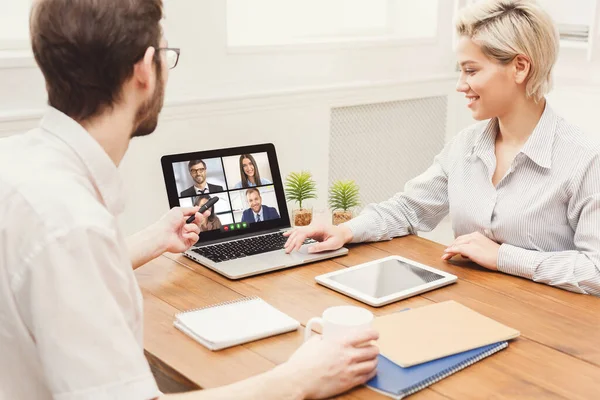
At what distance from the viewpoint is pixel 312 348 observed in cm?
118

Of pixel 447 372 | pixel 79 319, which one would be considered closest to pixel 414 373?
pixel 447 372

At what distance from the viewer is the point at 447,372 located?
121 centimetres

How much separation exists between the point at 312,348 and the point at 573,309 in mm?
635

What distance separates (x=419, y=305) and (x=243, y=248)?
1.59 ft

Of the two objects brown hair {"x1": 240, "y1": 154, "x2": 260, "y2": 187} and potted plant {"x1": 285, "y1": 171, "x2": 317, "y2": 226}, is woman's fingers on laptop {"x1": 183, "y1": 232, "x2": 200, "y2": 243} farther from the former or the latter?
potted plant {"x1": 285, "y1": 171, "x2": 317, "y2": 226}

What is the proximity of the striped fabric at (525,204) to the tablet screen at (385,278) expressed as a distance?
0.18m

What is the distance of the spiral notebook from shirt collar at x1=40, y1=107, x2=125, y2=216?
34 centimetres

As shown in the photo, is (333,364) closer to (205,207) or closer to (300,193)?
(205,207)

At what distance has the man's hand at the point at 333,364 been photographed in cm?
113

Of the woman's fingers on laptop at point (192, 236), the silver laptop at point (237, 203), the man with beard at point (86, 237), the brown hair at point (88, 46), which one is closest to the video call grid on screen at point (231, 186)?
the silver laptop at point (237, 203)

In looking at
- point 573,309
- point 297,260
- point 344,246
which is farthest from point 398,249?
point 573,309

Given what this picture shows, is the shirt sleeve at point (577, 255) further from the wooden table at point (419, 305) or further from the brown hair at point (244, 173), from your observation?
the brown hair at point (244, 173)

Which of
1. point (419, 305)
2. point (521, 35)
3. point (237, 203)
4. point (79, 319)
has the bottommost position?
point (419, 305)

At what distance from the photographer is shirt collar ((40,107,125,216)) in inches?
41.9
